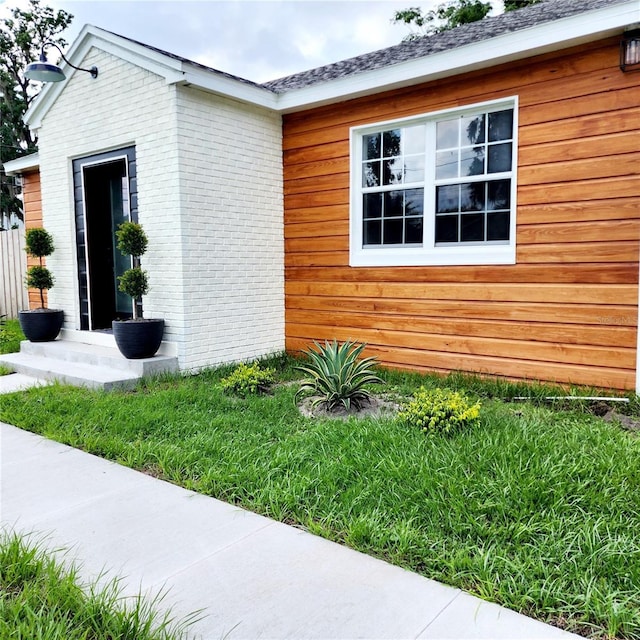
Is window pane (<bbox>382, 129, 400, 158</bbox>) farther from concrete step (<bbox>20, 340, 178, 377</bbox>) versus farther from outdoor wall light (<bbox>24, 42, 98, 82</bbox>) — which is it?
outdoor wall light (<bbox>24, 42, 98, 82</bbox>)

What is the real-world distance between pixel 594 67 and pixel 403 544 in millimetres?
4160

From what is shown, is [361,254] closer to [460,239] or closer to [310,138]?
[460,239]

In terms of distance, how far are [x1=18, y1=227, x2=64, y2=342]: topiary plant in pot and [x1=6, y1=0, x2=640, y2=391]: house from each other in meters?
0.21

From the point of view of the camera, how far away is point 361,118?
18.4ft

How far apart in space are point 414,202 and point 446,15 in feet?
52.1

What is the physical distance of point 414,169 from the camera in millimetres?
5410

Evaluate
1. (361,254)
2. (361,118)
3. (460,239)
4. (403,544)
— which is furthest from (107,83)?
(403,544)

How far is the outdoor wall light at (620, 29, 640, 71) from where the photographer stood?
4.01 meters

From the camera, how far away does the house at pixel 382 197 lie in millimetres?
4355

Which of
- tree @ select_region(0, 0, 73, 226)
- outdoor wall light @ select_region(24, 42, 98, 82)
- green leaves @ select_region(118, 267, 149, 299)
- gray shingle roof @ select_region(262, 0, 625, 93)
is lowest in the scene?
green leaves @ select_region(118, 267, 149, 299)

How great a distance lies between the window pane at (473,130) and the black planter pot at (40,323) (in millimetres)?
5302

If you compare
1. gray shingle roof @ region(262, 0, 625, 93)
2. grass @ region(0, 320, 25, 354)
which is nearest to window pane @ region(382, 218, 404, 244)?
gray shingle roof @ region(262, 0, 625, 93)

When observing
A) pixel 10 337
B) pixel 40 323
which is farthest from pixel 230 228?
pixel 10 337

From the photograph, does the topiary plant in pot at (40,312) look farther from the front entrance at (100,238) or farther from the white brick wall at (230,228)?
the white brick wall at (230,228)
